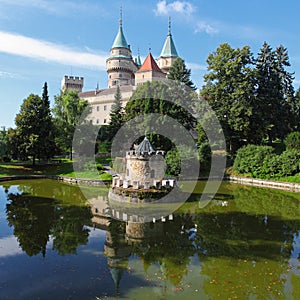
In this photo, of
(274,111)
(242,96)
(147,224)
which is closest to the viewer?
A: (147,224)

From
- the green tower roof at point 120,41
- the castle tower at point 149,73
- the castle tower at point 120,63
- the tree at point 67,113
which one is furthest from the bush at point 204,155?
the green tower roof at point 120,41

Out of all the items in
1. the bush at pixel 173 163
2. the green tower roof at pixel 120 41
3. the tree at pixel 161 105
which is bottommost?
the bush at pixel 173 163

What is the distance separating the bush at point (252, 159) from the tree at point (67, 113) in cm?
2022

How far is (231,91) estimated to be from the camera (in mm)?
35406

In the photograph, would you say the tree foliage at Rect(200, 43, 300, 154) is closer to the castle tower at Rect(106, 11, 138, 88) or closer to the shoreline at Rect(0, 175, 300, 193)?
the shoreline at Rect(0, 175, 300, 193)

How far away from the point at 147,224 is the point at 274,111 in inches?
1109

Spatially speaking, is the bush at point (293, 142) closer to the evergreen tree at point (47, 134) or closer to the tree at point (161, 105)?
the tree at point (161, 105)

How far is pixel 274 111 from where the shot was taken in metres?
36.9

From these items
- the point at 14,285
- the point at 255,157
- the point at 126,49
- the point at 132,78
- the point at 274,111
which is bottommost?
the point at 14,285

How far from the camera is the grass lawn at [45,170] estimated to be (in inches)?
1180

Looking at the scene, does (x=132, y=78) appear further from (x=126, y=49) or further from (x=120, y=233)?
(x=120, y=233)

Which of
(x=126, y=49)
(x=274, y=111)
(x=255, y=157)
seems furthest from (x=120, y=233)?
(x=126, y=49)

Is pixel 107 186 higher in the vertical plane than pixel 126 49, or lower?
lower

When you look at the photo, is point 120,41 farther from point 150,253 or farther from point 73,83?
point 150,253
